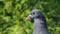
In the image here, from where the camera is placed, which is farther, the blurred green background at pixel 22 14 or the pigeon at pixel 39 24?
the blurred green background at pixel 22 14

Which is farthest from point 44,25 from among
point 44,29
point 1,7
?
point 1,7

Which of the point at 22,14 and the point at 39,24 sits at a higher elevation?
the point at 39,24

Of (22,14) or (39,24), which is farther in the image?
(22,14)

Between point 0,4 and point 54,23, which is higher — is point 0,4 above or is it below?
above

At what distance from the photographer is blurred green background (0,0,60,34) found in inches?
174

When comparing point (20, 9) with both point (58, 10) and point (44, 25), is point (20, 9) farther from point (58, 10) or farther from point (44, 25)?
point (44, 25)

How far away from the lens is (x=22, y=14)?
4434mm

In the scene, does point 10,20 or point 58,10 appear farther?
point 58,10

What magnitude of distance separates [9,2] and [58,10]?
34.1 inches

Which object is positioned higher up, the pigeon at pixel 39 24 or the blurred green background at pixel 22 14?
the pigeon at pixel 39 24

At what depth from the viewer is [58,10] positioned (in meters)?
4.87

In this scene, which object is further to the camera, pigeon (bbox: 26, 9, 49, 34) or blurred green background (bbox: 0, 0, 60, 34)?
blurred green background (bbox: 0, 0, 60, 34)

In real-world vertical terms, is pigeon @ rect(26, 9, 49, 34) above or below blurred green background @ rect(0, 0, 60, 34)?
above

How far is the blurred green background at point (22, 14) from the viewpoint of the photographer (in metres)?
4.43
